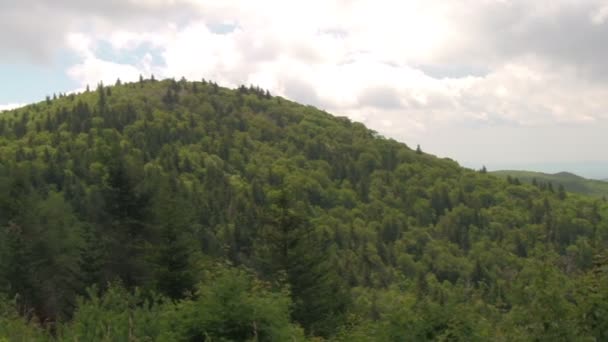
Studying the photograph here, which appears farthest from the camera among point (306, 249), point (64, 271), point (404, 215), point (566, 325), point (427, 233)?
point (404, 215)

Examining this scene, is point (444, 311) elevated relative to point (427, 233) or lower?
elevated

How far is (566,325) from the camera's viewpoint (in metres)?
10.3

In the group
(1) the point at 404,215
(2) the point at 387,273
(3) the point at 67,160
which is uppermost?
(3) the point at 67,160

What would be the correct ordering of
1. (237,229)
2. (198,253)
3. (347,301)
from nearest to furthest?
(198,253), (347,301), (237,229)

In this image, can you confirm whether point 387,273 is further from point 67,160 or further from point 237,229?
point 67,160

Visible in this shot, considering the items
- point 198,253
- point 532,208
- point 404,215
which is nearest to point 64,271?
point 198,253

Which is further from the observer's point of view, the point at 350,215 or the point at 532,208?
the point at 532,208

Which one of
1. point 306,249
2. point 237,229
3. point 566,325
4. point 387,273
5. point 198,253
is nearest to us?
Result: point 566,325

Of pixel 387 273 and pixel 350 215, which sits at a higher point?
pixel 350 215

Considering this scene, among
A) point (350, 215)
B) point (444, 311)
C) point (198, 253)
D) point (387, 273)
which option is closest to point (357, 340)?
point (444, 311)

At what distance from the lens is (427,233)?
177 metres

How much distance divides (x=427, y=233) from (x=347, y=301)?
146485mm

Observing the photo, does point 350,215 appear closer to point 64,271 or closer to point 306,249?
point 64,271

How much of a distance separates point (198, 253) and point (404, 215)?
167 metres
